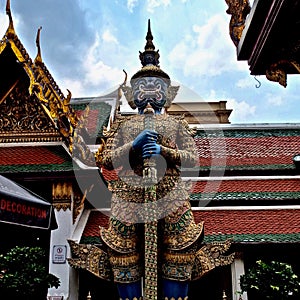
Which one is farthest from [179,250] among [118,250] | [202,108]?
[202,108]

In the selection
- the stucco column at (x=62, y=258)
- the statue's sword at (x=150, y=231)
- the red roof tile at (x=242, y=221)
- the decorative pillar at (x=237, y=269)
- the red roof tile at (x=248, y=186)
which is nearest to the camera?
the statue's sword at (x=150, y=231)

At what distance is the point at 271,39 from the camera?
11.2ft

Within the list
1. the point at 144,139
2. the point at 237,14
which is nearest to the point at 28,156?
the point at 144,139

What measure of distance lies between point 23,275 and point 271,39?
151 inches

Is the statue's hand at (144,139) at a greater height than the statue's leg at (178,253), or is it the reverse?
the statue's hand at (144,139)

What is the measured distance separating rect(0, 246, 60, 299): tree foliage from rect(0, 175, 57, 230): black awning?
4.44 ft

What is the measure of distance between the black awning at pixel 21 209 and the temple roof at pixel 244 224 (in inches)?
125

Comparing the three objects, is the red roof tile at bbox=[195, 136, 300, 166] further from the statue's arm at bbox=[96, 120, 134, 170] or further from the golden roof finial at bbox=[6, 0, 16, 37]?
the golden roof finial at bbox=[6, 0, 16, 37]

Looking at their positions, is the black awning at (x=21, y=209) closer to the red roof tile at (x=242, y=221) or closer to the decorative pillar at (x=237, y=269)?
the red roof tile at (x=242, y=221)

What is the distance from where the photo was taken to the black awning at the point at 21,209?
3932 millimetres

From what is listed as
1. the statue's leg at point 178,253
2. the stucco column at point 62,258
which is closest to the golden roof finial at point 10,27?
the stucco column at point 62,258

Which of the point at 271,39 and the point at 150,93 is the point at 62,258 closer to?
the point at 150,93

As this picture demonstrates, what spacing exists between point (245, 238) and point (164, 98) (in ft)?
8.96

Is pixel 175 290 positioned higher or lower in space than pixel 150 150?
lower
